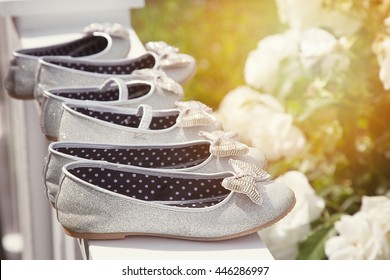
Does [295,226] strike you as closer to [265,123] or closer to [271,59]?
[265,123]

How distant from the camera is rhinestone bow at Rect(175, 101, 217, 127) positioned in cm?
110

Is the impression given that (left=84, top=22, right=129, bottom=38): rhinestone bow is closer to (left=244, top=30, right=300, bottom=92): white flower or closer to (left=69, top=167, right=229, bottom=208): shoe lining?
(left=244, top=30, right=300, bottom=92): white flower

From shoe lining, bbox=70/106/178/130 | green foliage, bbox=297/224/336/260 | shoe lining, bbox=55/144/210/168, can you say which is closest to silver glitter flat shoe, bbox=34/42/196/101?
shoe lining, bbox=70/106/178/130

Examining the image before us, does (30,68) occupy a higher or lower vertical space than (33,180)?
higher

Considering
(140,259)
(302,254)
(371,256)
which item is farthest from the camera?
(302,254)

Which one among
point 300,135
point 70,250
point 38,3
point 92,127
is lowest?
point 70,250

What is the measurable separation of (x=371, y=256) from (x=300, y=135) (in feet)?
0.98

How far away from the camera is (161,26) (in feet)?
9.46

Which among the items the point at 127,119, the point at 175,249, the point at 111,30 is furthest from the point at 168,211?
the point at 111,30

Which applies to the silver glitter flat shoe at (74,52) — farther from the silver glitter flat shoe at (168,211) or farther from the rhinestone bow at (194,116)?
the silver glitter flat shoe at (168,211)

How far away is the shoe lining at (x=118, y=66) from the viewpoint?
139cm

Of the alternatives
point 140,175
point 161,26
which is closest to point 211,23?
point 161,26

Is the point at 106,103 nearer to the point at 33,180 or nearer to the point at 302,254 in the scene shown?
the point at 302,254

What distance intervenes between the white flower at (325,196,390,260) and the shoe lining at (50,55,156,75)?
40 cm
